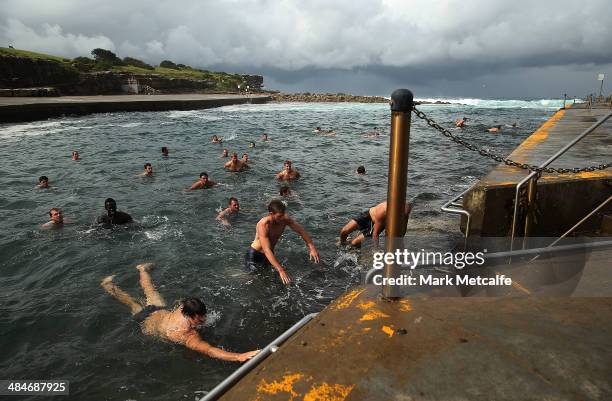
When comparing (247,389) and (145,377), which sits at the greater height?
(247,389)

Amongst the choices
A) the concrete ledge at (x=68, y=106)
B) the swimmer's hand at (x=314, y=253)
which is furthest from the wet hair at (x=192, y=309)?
the concrete ledge at (x=68, y=106)

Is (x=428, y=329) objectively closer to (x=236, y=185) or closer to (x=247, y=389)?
(x=247, y=389)

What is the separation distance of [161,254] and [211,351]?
361cm

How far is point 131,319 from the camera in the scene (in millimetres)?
5340

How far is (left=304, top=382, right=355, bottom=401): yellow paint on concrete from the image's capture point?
6.93 feet

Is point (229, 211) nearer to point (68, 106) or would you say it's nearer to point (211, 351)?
point (211, 351)

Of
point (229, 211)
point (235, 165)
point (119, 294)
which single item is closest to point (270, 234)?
point (119, 294)

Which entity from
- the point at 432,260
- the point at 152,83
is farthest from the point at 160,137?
the point at 152,83

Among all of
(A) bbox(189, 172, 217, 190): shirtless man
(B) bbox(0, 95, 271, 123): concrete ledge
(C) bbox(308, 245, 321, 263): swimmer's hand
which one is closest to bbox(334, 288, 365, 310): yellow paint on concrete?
(C) bbox(308, 245, 321, 263): swimmer's hand

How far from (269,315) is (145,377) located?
1771 mm

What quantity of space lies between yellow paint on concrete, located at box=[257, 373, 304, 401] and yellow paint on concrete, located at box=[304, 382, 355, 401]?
9 centimetres

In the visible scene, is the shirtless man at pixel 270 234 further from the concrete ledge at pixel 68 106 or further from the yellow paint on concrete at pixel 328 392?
the concrete ledge at pixel 68 106

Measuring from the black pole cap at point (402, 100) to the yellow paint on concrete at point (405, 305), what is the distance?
153 cm

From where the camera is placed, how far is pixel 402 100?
8.49ft
